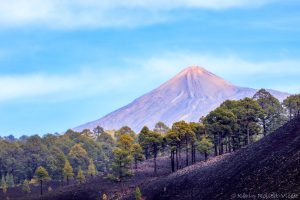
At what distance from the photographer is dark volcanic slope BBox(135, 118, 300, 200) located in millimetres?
50281

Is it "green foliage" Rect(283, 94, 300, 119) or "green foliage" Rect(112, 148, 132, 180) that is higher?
"green foliage" Rect(283, 94, 300, 119)

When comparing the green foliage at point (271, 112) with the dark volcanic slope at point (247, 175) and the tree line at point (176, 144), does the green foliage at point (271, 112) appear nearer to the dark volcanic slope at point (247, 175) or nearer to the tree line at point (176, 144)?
the tree line at point (176, 144)

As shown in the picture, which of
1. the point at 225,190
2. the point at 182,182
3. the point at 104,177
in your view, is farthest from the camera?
the point at 104,177

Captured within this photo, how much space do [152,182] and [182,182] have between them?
12.6 meters

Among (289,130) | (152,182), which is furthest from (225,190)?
(152,182)

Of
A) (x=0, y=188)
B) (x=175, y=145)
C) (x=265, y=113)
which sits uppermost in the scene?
(x=265, y=113)

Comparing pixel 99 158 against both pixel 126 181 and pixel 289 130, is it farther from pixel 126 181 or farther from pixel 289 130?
pixel 289 130

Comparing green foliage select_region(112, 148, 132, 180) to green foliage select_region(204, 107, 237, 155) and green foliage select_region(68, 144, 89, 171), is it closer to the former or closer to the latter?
green foliage select_region(204, 107, 237, 155)

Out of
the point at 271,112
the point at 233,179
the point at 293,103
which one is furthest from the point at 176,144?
the point at 233,179

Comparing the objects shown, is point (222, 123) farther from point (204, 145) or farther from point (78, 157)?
point (78, 157)

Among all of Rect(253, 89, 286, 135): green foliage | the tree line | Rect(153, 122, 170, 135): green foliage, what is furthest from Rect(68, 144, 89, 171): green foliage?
Rect(253, 89, 286, 135): green foliage

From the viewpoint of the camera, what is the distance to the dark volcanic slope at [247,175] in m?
50.3

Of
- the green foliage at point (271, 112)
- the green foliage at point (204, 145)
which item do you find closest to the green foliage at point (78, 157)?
the green foliage at point (204, 145)

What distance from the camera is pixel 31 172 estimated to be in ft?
475
